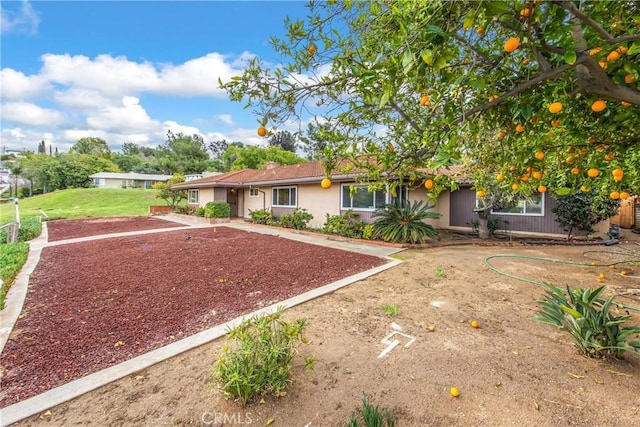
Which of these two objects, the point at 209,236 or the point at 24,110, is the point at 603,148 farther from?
the point at 24,110

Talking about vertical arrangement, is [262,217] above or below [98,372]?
above

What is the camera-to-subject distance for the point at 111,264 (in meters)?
6.39

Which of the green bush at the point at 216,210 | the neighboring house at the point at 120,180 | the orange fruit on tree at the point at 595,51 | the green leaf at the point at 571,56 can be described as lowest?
the green bush at the point at 216,210

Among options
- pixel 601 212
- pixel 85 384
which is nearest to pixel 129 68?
pixel 85 384

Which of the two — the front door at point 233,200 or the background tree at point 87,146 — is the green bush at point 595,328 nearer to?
the front door at point 233,200

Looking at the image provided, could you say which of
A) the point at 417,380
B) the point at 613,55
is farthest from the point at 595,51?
the point at 417,380

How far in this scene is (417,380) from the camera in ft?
7.82

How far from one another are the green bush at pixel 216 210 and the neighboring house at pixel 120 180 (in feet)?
118

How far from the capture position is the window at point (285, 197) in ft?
47.0

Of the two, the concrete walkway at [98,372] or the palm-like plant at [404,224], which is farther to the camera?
the palm-like plant at [404,224]

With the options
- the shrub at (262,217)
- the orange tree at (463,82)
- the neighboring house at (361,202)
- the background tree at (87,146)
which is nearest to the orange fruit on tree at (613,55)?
the orange tree at (463,82)

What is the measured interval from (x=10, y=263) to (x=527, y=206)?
1655 cm

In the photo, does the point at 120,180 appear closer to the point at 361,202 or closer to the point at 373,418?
the point at 361,202

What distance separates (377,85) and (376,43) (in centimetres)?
28
